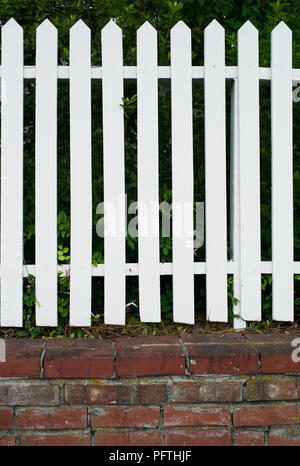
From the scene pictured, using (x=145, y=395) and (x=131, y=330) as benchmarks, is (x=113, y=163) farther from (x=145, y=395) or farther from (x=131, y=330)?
(x=145, y=395)

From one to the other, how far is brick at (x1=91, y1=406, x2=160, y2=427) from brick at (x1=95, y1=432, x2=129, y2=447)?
4 centimetres

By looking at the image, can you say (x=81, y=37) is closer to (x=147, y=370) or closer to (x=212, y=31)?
(x=212, y=31)

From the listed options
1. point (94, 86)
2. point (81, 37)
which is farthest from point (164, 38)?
point (81, 37)

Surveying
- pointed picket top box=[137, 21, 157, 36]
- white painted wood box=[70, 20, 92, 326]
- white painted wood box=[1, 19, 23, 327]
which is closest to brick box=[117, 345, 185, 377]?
white painted wood box=[70, 20, 92, 326]

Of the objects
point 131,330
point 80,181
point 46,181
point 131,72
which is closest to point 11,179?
point 46,181

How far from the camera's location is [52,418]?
180cm

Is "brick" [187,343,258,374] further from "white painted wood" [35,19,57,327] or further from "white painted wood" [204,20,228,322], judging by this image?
"white painted wood" [35,19,57,327]

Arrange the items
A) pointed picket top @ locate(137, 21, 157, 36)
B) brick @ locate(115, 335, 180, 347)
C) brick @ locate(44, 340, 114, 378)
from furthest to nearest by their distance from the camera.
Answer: pointed picket top @ locate(137, 21, 157, 36) < brick @ locate(115, 335, 180, 347) < brick @ locate(44, 340, 114, 378)

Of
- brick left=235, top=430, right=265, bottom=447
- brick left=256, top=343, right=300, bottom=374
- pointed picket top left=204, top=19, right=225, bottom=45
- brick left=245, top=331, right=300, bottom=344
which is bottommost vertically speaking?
brick left=235, top=430, right=265, bottom=447

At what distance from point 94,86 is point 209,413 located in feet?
6.10

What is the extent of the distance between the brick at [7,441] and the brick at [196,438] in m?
0.65

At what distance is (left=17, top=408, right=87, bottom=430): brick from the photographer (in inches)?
71.0

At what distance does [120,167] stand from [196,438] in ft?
4.14

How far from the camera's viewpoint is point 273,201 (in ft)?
6.96
